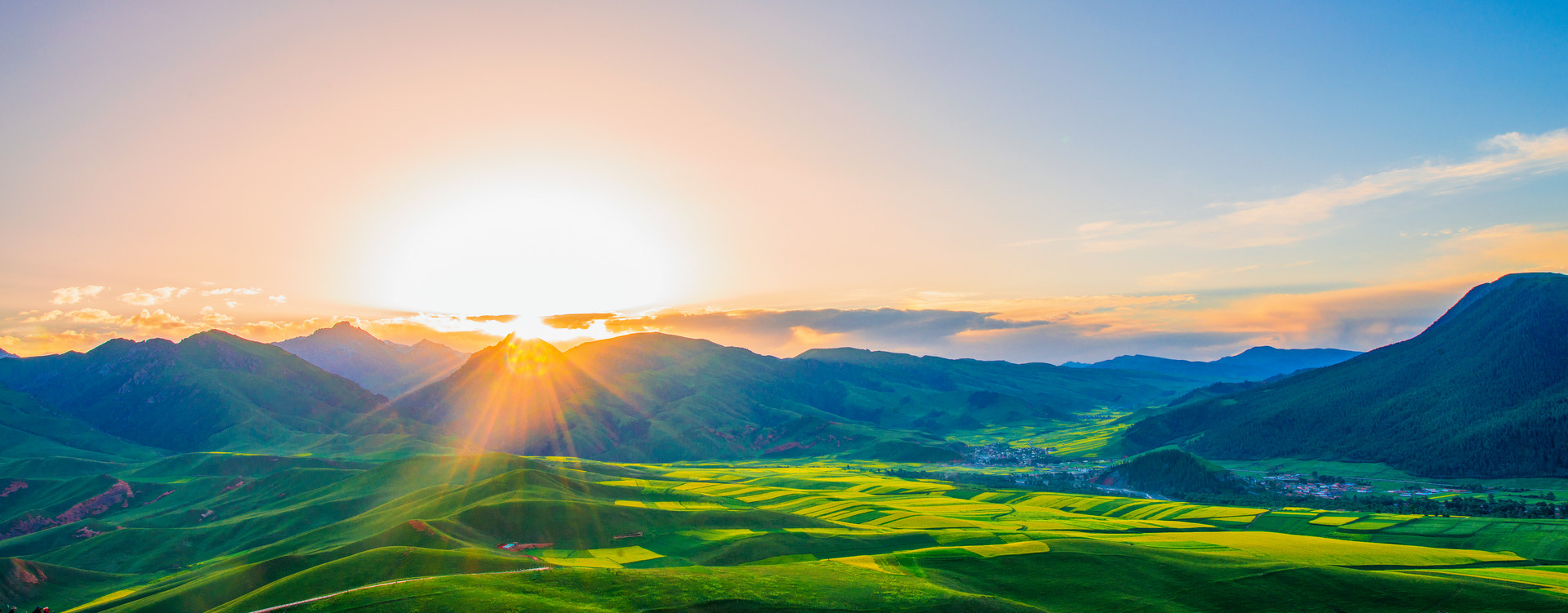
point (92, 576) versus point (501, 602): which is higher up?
point (501, 602)

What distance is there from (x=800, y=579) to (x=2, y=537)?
23465 cm

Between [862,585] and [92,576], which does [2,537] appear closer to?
[92,576]

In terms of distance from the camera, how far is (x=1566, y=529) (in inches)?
4931

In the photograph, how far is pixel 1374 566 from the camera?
93.9 meters

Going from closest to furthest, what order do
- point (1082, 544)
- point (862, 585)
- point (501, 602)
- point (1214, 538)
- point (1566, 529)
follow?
point (501, 602) → point (862, 585) → point (1082, 544) → point (1214, 538) → point (1566, 529)

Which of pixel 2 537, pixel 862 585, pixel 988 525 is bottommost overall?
pixel 2 537

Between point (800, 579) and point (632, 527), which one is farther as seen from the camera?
point (632, 527)

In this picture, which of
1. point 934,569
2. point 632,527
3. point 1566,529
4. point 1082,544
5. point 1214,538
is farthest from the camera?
point 632,527

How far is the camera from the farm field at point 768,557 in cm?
7075

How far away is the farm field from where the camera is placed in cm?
7075

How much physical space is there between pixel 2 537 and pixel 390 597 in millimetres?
212752

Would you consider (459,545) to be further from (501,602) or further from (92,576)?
(92,576)

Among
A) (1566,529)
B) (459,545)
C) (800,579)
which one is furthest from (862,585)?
(1566,529)

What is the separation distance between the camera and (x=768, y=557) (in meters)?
107
